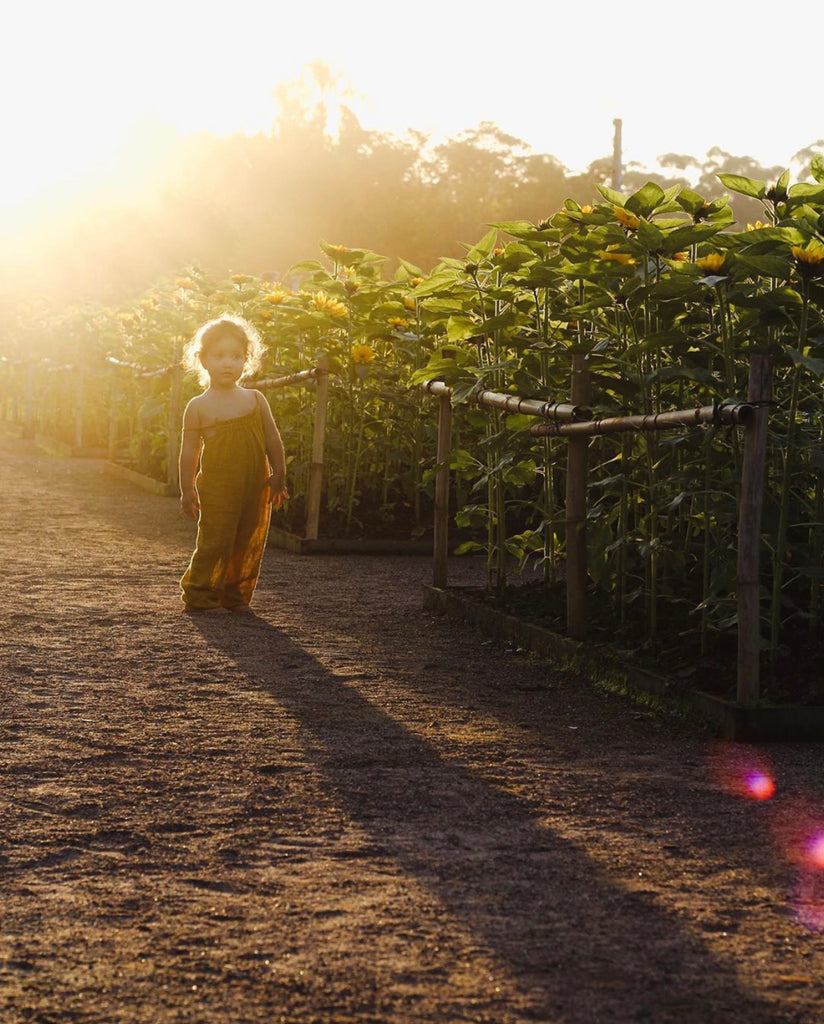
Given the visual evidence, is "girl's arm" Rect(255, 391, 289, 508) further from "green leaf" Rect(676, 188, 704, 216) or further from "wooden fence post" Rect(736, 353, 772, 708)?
"wooden fence post" Rect(736, 353, 772, 708)

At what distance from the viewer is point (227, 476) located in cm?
710

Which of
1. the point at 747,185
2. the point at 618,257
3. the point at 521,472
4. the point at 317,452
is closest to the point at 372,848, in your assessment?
the point at 618,257

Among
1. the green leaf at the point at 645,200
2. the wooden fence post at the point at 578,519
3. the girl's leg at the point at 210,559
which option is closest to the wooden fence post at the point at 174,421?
the girl's leg at the point at 210,559

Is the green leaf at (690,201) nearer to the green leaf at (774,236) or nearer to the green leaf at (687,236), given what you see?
the green leaf at (687,236)

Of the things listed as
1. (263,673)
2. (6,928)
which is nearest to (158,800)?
(6,928)

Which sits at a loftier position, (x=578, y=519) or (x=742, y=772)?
(x=578, y=519)

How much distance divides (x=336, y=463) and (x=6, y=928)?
25.7ft

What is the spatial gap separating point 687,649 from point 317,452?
4914mm

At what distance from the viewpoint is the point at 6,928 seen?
287 cm

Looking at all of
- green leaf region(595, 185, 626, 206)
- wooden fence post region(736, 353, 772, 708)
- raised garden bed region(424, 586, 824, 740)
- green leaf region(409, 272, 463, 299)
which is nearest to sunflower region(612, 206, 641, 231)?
green leaf region(595, 185, 626, 206)

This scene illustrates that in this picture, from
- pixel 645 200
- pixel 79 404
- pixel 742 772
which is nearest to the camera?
pixel 742 772

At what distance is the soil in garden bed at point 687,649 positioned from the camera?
4.79 meters

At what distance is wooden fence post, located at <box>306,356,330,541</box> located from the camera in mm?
9852

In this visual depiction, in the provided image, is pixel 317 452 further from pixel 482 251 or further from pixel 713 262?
pixel 713 262
